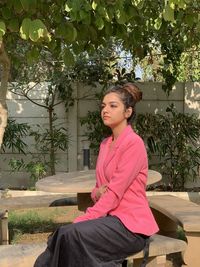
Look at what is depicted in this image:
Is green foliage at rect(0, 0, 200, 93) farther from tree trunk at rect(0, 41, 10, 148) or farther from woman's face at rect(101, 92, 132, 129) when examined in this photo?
woman's face at rect(101, 92, 132, 129)

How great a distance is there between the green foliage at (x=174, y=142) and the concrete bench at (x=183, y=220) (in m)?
2.80

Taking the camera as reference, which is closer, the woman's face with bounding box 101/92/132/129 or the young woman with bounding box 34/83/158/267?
the young woman with bounding box 34/83/158/267

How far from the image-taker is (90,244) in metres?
2.79

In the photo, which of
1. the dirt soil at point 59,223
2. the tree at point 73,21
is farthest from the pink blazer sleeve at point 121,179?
the dirt soil at point 59,223

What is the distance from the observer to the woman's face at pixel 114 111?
304cm

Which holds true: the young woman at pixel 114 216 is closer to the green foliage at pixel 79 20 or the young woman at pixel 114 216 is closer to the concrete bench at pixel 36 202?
the green foliage at pixel 79 20

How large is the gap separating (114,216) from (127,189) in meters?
0.17

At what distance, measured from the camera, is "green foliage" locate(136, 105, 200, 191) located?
7.88 m

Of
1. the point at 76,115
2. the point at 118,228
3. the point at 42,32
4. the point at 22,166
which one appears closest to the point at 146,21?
the point at 42,32

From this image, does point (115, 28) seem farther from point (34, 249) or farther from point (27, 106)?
point (27, 106)

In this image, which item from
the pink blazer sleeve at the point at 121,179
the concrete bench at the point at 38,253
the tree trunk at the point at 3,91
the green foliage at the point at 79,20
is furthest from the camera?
the tree trunk at the point at 3,91

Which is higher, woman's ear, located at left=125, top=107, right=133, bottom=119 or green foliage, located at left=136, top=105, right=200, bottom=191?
woman's ear, located at left=125, top=107, right=133, bottom=119

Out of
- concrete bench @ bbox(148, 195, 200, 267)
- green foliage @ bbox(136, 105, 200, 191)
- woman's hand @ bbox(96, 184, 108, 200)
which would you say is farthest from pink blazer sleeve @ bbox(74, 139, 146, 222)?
green foliage @ bbox(136, 105, 200, 191)

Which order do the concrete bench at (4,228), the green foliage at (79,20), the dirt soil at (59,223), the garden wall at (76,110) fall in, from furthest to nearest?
1. the garden wall at (76,110)
2. the concrete bench at (4,228)
3. the dirt soil at (59,223)
4. the green foliage at (79,20)
